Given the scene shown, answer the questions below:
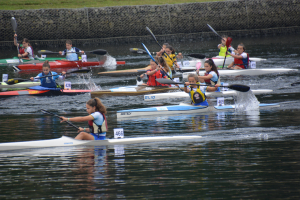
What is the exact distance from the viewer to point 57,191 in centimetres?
577

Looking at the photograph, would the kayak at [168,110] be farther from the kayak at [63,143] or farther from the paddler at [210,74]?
the kayak at [63,143]

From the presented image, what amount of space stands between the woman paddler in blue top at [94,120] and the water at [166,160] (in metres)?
0.26

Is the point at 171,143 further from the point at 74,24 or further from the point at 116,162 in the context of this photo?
the point at 74,24

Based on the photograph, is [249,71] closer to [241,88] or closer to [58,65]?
[241,88]

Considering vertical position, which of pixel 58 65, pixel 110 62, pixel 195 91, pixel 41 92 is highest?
pixel 110 62

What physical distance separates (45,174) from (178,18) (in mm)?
26199

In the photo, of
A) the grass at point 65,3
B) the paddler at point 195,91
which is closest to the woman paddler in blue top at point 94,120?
the paddler at point 195,91

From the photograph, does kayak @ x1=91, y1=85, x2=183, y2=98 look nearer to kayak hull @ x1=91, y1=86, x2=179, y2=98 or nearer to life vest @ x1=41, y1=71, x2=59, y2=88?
kayak hull @ x1=91, y1=86, x2=179, y2=98

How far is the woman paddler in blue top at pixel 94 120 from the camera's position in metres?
7.68

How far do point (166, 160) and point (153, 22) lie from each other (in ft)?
81.8

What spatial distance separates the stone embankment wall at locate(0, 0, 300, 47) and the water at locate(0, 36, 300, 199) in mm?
18248

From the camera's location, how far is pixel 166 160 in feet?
23.2

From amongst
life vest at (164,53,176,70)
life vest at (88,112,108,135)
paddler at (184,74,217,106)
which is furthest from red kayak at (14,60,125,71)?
life vest at (88,112,108,135)

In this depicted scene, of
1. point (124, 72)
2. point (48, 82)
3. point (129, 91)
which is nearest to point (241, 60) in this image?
point (124, 72)
